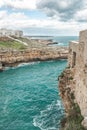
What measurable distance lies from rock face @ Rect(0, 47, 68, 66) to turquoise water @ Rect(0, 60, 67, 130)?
69.6ft

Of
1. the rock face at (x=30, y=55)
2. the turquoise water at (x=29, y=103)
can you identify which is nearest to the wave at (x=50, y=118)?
the turquoise water at (x=29, y=103)

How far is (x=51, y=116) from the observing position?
3167 centimetres

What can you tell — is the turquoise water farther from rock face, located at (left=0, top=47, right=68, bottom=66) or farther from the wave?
rock face, located at (left=0, top=47, right=68, bottom=66)

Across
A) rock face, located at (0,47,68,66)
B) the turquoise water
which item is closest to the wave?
the turquoise water

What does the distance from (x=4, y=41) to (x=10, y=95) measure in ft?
226

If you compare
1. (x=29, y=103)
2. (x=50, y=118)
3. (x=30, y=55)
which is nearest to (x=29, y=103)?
(x=29, y=103)

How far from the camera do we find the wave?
93.6ft

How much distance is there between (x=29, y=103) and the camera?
3894 cm

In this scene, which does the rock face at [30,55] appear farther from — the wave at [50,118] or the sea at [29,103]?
the wave at [50,118]

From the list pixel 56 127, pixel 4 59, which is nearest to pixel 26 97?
pixel 56 127

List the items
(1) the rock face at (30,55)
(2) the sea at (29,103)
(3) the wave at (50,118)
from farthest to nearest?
(1) the rock face at (30,55), (2) the sea at (29,103), (3) the wave at (50,118)

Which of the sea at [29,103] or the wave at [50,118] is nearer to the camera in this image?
the wave at [50,118]

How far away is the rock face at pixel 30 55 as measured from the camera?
278ft

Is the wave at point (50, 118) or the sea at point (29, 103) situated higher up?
the wave at point (50, 118)
